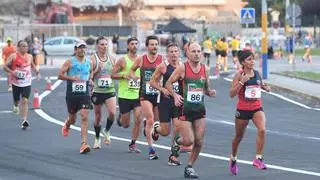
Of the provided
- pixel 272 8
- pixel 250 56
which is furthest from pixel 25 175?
pixel 272 8

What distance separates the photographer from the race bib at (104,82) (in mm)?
14031

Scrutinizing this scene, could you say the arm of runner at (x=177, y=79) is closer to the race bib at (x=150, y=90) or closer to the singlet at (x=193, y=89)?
the singlet at (x=193, y=89)

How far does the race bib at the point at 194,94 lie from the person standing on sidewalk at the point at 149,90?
69.0 inches

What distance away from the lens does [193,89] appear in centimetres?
1108

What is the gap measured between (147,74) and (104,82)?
1.32 m

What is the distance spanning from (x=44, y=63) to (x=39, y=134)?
3310 centimetres

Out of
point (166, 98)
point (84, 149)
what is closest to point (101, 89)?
point (84, 149)

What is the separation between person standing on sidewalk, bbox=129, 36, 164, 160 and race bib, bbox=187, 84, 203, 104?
1.75m

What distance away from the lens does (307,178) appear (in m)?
10.9

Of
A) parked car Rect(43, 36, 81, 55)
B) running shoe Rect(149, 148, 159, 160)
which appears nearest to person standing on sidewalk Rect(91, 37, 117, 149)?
running shoe Rect(149, 148, 159, 160)

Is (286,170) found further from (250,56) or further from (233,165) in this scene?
(250,56)

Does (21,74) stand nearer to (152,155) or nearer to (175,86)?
(152,155)

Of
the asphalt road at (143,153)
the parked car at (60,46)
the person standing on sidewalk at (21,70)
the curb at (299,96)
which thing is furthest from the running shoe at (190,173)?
the parked car at (60,46)

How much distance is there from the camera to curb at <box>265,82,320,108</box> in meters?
23.3
